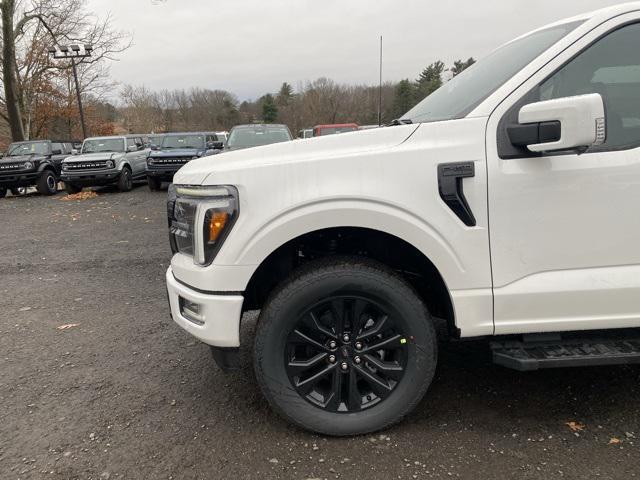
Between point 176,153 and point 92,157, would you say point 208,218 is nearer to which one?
point 176,153

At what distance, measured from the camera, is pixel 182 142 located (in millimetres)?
14664

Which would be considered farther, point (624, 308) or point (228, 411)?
point (228, 411)

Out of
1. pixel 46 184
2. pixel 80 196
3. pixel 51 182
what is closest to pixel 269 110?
pixel 51 182

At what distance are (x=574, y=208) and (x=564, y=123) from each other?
0.42 m

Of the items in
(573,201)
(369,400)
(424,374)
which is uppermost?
(573,201)

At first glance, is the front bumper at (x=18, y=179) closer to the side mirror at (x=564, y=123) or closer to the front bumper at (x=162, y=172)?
the front bumper at (x=162, y=172)

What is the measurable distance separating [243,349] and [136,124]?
6167 cm

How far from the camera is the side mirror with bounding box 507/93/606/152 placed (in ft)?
6.01

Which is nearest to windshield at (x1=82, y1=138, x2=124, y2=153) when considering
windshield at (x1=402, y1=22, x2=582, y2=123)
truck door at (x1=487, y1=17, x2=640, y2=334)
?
windshield at (x1=402, y1=22, x2=582, y2=123)

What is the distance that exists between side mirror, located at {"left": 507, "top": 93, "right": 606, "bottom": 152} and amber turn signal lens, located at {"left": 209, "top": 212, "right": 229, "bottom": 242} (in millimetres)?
1380

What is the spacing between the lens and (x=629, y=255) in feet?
6.95

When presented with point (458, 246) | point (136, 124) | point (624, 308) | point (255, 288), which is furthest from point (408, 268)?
point (136, 124)

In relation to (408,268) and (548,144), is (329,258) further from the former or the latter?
(548,144)

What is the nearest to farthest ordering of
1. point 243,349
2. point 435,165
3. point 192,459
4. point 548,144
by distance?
1. point 548,144
2. point 435,165
3. point 192,459
4. point 243,349
